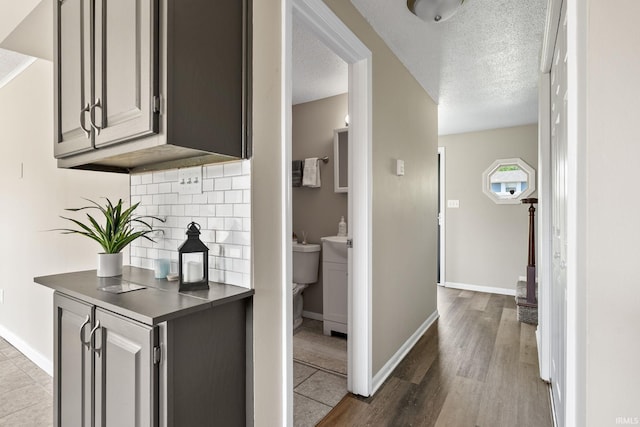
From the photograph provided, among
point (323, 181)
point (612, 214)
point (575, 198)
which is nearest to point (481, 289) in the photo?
point (323, 181)

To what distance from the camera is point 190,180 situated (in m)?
1.44

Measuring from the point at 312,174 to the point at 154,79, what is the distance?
2.42 m

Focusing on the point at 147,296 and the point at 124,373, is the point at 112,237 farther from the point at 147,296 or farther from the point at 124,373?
the point at 124,373

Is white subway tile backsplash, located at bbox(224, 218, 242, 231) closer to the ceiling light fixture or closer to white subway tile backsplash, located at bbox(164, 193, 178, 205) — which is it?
white subway tile backsplash, located at bbox(164, 193, 178, 205)

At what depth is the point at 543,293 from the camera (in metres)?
2.16

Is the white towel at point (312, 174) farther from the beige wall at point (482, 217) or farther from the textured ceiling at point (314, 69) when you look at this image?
the beige wall at point (482, 217)

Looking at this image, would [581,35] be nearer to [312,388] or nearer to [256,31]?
[256,31]

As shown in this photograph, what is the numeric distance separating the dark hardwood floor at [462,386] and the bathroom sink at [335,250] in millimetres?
963

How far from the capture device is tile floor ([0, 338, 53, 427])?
1.82 meters

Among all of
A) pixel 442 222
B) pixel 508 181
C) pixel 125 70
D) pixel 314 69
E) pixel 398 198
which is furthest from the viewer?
pixel 442 222

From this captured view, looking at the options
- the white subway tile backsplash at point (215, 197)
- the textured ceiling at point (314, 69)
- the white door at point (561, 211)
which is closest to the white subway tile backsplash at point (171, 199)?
the white subway tile backsplash at point (215, 197)

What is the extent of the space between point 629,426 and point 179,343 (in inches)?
46.1

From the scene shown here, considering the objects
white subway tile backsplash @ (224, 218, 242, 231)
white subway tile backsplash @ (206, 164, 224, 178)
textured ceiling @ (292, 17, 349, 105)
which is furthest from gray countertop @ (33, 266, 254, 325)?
textured ceiling @ (292, 17, 349, 105)

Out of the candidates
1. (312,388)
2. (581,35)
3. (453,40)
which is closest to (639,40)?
(581,35)
